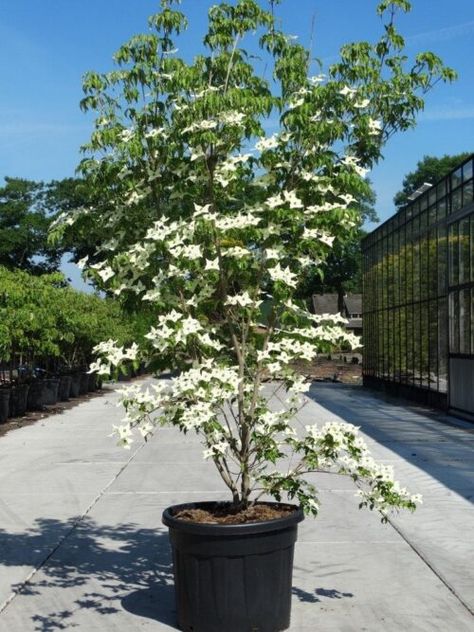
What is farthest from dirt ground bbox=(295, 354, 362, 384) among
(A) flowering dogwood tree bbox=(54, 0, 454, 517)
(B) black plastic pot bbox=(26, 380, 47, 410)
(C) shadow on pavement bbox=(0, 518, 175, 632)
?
(A) flowering dogwood tree bbox=(54, 0, 454, 517)

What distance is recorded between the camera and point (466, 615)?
17.8ft

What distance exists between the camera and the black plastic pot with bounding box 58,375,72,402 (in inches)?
989

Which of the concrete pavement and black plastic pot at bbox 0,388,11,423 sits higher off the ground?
black plastic pot at bbox 0,388,11,423

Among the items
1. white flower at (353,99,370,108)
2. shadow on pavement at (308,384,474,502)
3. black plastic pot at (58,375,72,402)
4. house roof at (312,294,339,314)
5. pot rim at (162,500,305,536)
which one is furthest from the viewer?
house roof at (312,294,339,314)

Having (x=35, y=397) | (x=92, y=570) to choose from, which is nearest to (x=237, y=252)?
(x=92, y=570)

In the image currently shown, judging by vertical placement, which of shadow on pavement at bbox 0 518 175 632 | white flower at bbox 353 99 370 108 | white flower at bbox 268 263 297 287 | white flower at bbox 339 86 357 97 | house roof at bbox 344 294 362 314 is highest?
house roof at bbox 344 294 362 314

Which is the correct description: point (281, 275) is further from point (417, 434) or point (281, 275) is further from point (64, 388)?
point (64, 388)

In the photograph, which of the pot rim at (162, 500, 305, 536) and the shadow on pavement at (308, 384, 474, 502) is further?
the shadow on pavement at (308, 384, 474, 502)

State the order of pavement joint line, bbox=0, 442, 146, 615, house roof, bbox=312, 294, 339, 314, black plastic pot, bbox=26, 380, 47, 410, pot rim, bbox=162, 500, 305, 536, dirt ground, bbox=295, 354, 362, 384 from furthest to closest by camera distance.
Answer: house roof, bbox=312, 294, 339, 314, dirt ground, bbox=295, 354, 362, 384, black plastic pot, bbox=26, 380, 47, 410, pavement joint line, bbox=0, 442, 146, 615, pot rim, bbox=162, 500, 305, 536

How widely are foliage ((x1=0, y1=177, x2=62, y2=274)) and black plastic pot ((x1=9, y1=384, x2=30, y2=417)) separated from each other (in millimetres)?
36658

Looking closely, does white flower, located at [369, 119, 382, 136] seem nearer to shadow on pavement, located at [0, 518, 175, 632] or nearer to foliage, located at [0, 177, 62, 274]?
shadow on pavement, located at [0, 518, 175, 632]

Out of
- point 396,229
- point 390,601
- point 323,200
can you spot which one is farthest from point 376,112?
point 396,229

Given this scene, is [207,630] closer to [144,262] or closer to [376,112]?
[144,262]

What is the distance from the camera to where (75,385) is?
26.6m
